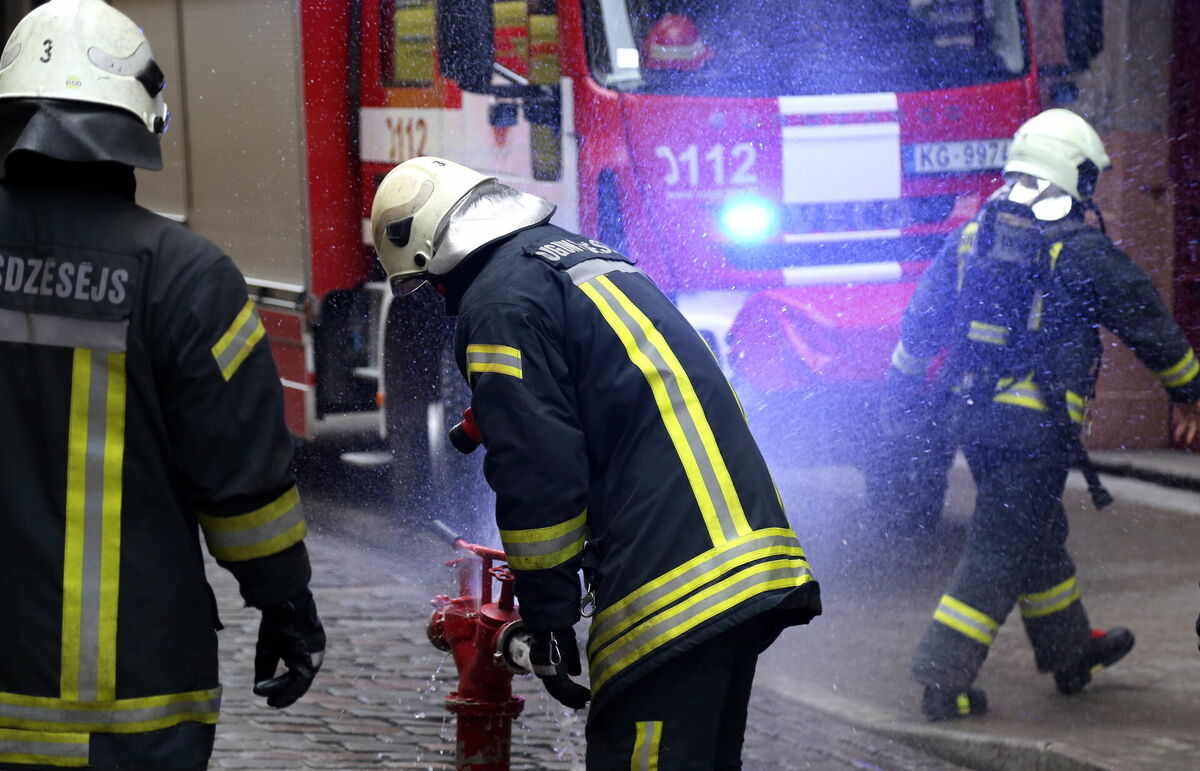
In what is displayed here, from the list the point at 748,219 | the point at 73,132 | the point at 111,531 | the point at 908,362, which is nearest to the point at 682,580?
the point at 111,531

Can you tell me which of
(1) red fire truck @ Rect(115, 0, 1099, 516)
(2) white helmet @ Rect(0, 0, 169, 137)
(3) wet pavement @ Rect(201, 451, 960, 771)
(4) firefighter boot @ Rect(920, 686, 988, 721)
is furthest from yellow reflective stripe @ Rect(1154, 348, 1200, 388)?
(2) white helmet @ Rect(0, 0, 169, 137)

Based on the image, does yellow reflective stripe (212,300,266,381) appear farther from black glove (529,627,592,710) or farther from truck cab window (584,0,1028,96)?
truck cab window (584,0,1028,96)

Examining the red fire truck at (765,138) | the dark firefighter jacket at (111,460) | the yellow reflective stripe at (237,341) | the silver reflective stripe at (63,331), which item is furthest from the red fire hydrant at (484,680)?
the red fire truck at (765,138)

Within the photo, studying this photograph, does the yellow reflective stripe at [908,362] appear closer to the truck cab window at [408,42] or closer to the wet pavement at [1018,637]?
the wet pavement at [1018,637]

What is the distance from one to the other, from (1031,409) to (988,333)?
0.85ft

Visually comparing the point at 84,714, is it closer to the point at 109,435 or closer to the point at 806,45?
the point at 109,435

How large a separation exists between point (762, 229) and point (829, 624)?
156cm

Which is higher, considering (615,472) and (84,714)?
(615,472)

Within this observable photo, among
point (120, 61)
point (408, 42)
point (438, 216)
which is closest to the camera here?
point (120, 61)

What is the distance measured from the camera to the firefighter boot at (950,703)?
4.93 m

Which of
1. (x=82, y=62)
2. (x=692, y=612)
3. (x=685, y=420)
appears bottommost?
(x=692, y=612)

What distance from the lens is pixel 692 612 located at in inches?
113

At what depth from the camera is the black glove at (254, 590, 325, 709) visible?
2.78 meters

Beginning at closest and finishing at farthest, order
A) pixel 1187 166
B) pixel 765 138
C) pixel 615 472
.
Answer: pixel 615 472 → pixel 765 138 → pixel 1187 166
